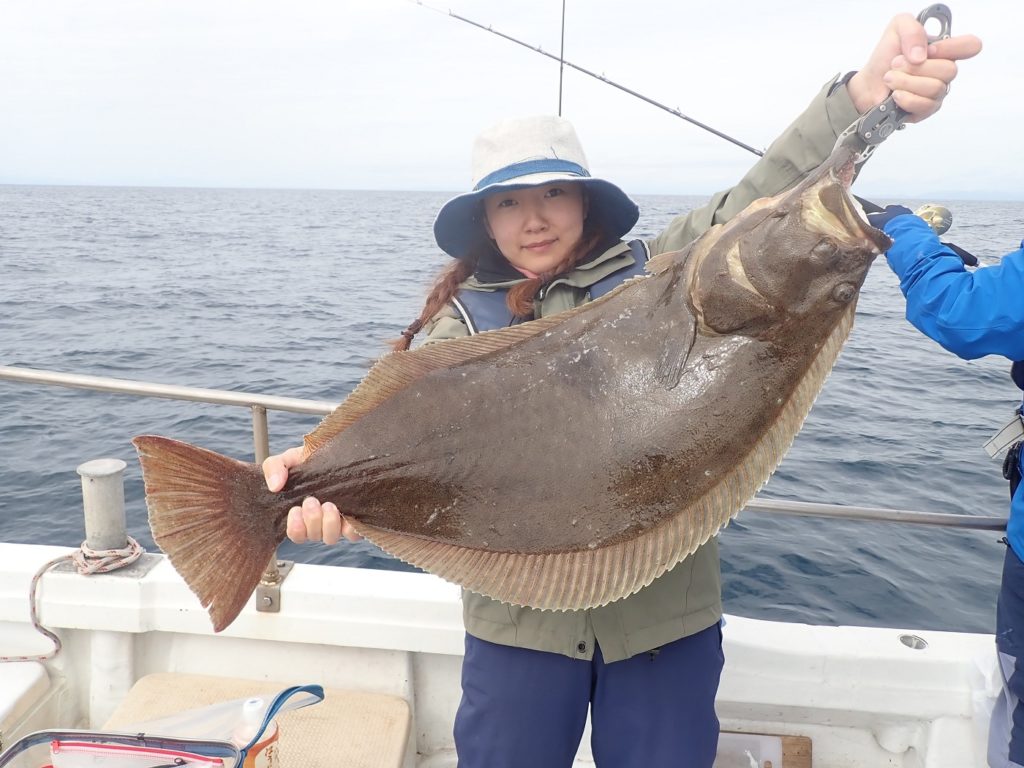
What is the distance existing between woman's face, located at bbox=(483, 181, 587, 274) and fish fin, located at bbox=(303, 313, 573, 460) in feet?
1.67

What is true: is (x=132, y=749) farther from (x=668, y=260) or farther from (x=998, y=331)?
(x=998, y=331)

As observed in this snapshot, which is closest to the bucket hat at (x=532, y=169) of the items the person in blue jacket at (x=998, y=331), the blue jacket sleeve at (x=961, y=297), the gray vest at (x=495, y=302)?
the gray vest at (x=495, y=302)

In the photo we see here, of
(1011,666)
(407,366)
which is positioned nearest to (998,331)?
(1011,666)

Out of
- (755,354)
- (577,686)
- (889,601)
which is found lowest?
(889,601)

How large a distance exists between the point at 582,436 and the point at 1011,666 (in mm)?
1931

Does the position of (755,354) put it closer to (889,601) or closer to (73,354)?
(889,601)

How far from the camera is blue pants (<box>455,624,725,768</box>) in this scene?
2.14 metres

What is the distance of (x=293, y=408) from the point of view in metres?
3.02

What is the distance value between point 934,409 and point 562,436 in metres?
9.97

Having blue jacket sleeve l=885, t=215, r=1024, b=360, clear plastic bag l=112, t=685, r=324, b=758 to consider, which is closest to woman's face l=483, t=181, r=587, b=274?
blue jacket sleeve l=885, t=215, r=1024, b=360

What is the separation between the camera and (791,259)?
165cm

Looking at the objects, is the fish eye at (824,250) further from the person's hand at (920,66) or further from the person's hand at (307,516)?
the person's hand at (307,516)

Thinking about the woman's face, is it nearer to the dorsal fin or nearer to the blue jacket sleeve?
the dorsal fin

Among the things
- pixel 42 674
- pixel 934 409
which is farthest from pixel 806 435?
pixel 42 674
